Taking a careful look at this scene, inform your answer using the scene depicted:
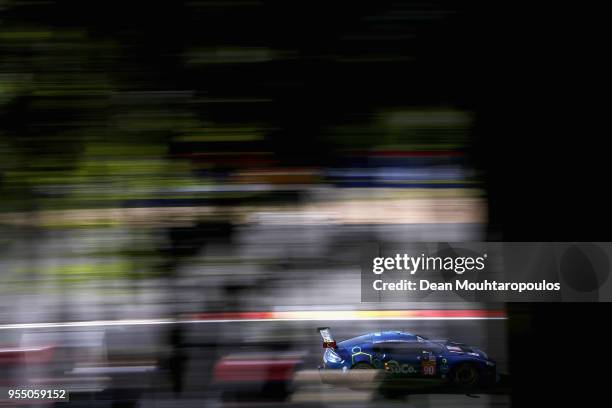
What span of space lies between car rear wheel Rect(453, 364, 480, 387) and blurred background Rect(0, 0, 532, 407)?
0.08 meters

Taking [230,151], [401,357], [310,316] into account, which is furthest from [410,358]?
[230,151]

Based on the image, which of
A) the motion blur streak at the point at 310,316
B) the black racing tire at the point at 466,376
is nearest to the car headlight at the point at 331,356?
the motion blur streak at the point at 310,316

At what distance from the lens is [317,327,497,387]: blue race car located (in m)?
2.33

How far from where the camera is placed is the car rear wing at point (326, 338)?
238cm

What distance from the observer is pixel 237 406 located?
7.87ft

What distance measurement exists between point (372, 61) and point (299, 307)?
0.87 metres

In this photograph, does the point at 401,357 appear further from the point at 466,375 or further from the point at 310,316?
the point at 310,316

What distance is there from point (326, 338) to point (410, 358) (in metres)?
0.30

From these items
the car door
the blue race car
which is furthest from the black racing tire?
the car door

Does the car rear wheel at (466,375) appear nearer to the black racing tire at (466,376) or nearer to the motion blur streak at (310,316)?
the black racing tire at (466,376)

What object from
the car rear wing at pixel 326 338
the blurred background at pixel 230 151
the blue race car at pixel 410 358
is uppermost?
the blurred background at pixel 230 151

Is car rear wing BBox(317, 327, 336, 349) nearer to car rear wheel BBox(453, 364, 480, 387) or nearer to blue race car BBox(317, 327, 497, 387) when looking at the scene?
blue race car BBox(317, 327, 497, 387)

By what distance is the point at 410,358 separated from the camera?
233cm

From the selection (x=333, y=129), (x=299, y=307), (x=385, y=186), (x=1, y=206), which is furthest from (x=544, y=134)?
(x=1, y=206)
